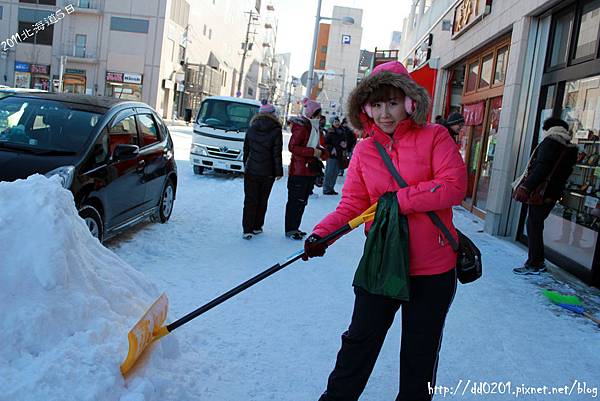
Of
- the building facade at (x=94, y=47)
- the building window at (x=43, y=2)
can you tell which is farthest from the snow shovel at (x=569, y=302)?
the building window at (x=43, y=2)

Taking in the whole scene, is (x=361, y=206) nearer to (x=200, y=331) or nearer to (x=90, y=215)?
(x=200, y=331)

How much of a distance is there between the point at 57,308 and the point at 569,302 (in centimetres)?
458

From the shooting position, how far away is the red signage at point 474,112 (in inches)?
447

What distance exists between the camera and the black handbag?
2587 mm

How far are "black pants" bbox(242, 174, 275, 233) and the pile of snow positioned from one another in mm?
3702

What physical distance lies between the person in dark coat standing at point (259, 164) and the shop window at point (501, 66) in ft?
16.0

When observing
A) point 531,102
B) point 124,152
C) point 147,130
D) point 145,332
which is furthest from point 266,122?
point 145,332

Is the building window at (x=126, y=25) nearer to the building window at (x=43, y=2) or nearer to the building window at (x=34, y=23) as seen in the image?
the building window at (x=34, y=23)

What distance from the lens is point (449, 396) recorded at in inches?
134

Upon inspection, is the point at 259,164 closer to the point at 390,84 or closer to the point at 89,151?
the point at 89,151

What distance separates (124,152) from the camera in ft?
19.4

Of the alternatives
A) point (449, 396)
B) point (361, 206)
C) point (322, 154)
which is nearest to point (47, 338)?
point (361, 206)

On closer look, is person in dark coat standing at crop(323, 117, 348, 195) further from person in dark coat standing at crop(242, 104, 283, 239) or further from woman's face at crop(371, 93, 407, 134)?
woman's face at crop(371, 93, 407, 134)

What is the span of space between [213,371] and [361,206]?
1.42m
